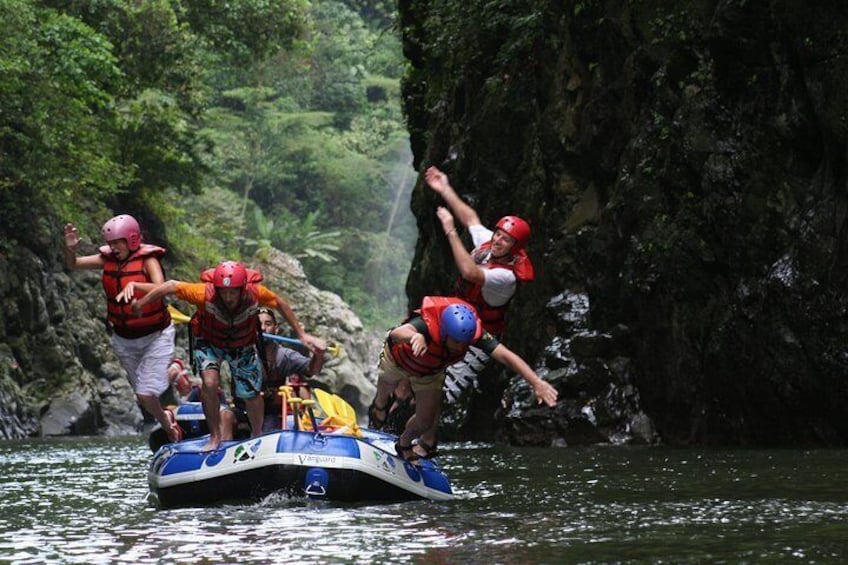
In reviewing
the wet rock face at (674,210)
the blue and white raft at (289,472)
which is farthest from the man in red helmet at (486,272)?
the wet rock face at (674,210)

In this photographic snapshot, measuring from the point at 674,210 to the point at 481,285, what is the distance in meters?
6.82

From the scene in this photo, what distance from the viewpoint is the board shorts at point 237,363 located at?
1095 centimetres

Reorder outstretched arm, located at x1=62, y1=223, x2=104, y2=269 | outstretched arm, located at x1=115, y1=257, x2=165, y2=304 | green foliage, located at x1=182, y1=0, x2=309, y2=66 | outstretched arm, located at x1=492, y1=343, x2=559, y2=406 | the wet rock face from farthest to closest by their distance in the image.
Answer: green foliage, located at x1=182, y1=0, x2=309, y2=66
the wet rock face
outstretched arm, located at x1=62, y1=223, x2=104, y2=269
outstretched arm, located at x1=115, y1=257, x2=165, y2=304
outstretched arm, located at x1=492, y1=343, x2=559, y2=406

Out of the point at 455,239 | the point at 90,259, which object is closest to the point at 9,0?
the point at 90,259

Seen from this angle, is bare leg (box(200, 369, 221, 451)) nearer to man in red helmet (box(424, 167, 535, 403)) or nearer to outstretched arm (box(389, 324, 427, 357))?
outstretched arm (box(389, 324, 427, 357))

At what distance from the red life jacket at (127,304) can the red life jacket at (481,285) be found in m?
2.46

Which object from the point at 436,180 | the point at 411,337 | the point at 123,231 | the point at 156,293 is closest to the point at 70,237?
the point at 123,231

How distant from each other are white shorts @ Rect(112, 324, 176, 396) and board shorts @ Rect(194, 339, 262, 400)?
874 millimetres

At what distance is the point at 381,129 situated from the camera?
6606 cm

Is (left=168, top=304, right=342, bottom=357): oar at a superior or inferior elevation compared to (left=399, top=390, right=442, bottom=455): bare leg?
superior

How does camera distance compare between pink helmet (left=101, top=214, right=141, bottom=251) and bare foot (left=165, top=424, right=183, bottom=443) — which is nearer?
pink helmet (left=101, top=214, right=141, bottom=251)

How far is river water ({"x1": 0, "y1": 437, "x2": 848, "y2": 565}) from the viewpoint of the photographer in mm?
7406

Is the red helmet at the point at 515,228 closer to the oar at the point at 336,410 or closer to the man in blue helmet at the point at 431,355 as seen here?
the man in blue helmet at the point at 431,355

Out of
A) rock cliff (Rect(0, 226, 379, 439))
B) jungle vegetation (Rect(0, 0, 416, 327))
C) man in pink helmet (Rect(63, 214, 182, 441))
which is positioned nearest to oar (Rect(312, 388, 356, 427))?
man in pink helmet (Rect(63, 214, 182, 441))
